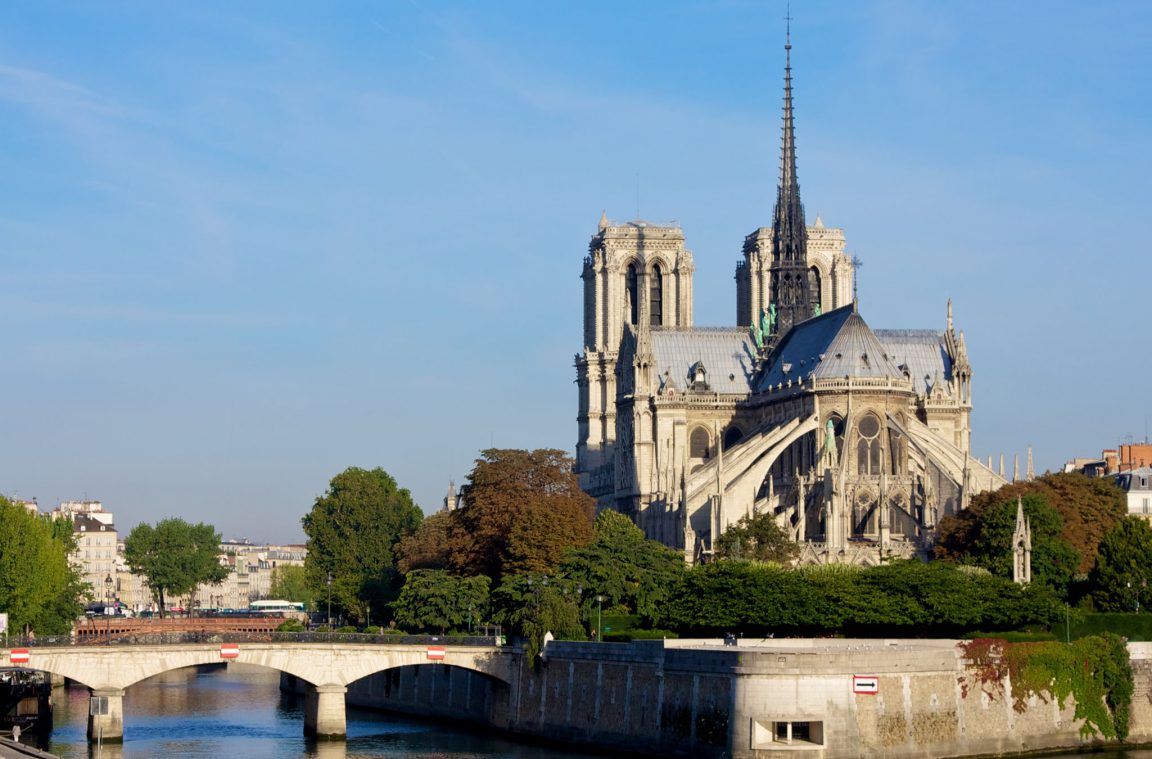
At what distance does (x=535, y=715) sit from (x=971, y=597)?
16447 millimetres

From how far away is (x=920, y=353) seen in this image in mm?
133875

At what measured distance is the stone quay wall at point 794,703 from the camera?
67375 mm

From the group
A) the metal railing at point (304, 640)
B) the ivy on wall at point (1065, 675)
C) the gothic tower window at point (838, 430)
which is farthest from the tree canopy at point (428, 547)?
the ivy on wall at point (1065, 675)

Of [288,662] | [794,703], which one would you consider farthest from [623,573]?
[794,703]

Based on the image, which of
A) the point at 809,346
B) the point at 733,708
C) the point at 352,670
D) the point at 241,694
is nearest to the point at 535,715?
the point at 352,670

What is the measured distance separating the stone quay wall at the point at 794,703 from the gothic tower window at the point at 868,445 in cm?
3812

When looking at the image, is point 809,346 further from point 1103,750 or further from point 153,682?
point 1103,750

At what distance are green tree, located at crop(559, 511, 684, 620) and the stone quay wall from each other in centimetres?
797

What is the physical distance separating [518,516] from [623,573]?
11.8m

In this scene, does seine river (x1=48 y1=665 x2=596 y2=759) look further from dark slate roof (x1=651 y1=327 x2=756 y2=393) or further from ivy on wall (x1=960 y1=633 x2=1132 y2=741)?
dark slate roof (x1=651 y1=327 x2=756 y2=393)

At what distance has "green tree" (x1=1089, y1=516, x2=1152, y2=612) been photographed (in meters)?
88.6

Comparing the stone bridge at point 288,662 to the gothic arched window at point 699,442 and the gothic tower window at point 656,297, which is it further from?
the gothic tower window at point 656,297

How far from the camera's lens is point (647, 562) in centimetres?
9288

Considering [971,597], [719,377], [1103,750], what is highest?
[719,377]
